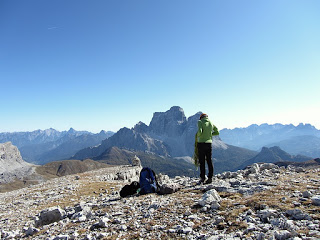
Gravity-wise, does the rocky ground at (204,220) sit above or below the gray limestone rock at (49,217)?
above

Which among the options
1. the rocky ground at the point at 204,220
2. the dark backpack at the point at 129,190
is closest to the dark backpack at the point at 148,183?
the dark backpack at the point at 129,190

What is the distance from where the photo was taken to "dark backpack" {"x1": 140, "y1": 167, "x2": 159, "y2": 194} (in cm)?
1453

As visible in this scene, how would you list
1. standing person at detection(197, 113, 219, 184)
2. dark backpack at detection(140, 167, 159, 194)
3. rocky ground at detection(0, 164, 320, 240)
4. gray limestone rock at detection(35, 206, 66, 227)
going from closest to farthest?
1. rocky ground at detection(0, 164, 320, 240)
2. gray limestone rock at detection(35, 206, 66, 227)
3. dark backpack at detection(140, 167, 159, 194)
4. standing person at detection(197, 113, 219, 184)

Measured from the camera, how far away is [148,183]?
48.6 ft

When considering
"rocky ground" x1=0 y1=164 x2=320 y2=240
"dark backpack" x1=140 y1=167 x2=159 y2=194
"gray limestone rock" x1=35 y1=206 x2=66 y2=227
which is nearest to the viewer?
"rocky ground" x1=0 y1=164 x2=320 y2=240

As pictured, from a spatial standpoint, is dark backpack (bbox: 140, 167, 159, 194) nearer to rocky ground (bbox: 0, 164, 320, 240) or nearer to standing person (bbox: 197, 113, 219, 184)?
rocky ground (bbox: 0, 164, 320, 240)

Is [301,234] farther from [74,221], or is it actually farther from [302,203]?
[74,221]

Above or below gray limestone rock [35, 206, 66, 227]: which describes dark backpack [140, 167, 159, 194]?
above

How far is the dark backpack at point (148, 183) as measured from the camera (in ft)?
47.7

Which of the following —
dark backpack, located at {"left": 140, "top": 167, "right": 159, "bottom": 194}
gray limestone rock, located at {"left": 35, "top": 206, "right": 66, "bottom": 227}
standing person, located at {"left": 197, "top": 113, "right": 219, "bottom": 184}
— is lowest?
gray limestone rock, located at {"left": 35, "top": 206, "right": 66, "bottom": 227}

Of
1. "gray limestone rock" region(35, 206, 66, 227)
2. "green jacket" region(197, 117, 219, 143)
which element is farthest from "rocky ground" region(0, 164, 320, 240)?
"green jacket" region(197, 117, 219, 143)

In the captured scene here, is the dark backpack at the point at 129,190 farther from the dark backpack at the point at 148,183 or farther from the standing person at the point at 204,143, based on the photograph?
the standing person at the point at 204,143

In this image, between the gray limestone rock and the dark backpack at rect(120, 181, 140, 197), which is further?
the dark backpack at rect(120, 181, 140, 197)

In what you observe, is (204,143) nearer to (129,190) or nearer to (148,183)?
(148,183)
